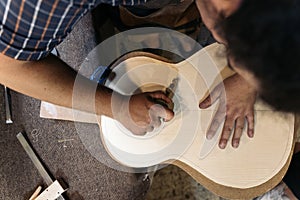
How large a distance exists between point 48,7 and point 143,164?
488 mm

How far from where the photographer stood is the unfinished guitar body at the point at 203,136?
0.88m

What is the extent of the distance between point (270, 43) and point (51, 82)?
354mm

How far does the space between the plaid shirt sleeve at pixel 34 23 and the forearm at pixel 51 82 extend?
0.04 meters

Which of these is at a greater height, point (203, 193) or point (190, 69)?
point (190, 69)

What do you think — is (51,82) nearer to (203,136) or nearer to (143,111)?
(143,111)

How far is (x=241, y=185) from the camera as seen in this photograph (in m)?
0.90

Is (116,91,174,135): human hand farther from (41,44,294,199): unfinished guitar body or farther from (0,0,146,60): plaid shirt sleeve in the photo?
(0,0,146,60): plaid shirt sleeve

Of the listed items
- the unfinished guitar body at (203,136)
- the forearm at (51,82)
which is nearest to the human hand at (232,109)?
the unfinished guitar body at (203,136)

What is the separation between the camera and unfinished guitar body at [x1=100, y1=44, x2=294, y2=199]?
0.88 m

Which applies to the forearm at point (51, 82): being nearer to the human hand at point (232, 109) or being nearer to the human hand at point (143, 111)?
the human hand at point (143, 111)

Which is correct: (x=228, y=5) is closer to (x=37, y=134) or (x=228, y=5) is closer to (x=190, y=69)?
(x=190, y=69)

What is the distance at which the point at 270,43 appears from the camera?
478mm

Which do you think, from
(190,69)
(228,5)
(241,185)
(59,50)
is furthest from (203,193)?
(228,5)

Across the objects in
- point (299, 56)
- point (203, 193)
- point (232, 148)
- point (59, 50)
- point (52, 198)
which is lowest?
point (203, 193)
